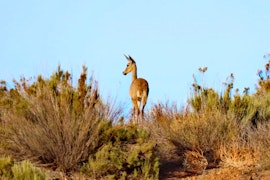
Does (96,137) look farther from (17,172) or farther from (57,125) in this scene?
(17,172)

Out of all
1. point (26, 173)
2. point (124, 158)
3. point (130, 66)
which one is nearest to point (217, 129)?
point (124, 158)

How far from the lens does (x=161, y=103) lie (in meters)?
15.4

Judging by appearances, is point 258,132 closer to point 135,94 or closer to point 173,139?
point 173,139

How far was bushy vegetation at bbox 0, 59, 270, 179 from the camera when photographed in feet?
36.8

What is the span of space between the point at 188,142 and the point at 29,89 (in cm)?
368

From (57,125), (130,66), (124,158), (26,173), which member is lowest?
(26,173)

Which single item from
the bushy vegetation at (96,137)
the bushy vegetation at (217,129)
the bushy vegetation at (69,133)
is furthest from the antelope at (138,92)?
the bushy vegetation at (69,133)

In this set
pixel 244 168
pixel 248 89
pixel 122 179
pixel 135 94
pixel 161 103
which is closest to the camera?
pixel 122 179

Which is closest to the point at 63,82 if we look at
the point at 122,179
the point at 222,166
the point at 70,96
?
the point at 70,96

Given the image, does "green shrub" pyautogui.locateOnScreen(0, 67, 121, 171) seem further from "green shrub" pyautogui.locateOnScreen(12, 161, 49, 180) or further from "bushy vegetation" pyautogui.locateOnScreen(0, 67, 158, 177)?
"green shrub" pyautogui.locateOnScreen(12, 161, 49, 180)

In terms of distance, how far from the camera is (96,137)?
11.4 meters

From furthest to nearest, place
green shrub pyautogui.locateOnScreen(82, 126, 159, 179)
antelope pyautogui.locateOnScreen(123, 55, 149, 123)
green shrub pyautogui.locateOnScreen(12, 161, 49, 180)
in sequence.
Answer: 1. antelope pyautogui.locateOnScreen(123, 55, 149, 123)
2. green shrub pyautogui.locateOnScreen(82, 126, 159, 179)
3. green shrub pyautogui.locateOnScreen(12, 161, 49, 180)

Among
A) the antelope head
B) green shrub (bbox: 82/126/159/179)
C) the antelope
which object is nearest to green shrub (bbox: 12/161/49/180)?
green shrub (bbox: 82/126/159/179)

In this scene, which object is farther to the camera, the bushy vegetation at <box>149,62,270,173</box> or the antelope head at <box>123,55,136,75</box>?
the antelope head at <box>123,55,136,75</box>
